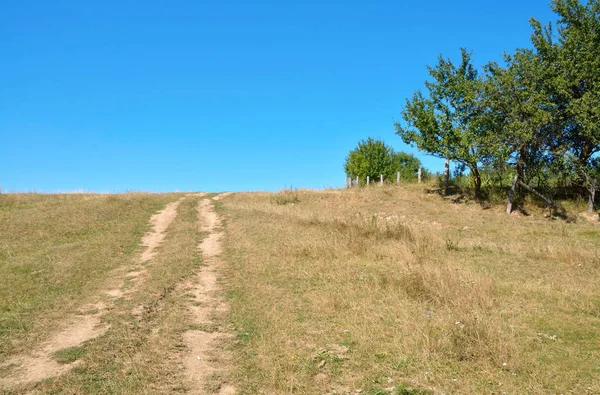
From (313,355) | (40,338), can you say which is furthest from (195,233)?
(313,355)

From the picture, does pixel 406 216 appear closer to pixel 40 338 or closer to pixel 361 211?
pixel 361 211

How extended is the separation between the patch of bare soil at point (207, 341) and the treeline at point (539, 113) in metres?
23.5

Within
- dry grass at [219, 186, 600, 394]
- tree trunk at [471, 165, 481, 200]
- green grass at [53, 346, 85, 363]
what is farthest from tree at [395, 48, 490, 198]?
green grass at [53, 346, 85, 363]

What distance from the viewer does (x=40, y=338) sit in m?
7.62

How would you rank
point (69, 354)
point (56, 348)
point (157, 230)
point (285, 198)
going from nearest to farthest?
point (69, 354), point (56, 348), point (157, 230), point (285, 198)

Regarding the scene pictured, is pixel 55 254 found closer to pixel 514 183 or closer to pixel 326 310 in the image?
pixel 326 310

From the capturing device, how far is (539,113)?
2597cm

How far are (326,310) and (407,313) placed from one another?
1.74m

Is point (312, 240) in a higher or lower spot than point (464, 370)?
higher

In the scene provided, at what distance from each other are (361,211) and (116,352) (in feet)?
79.9

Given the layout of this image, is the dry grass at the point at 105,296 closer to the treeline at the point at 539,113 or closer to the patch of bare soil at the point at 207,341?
the patch of bare soil at the point at 207,341

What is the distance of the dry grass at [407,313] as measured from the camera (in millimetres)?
5785

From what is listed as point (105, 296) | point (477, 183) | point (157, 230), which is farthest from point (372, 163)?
point (105, 296)

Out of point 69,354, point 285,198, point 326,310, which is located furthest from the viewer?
point 285,198
